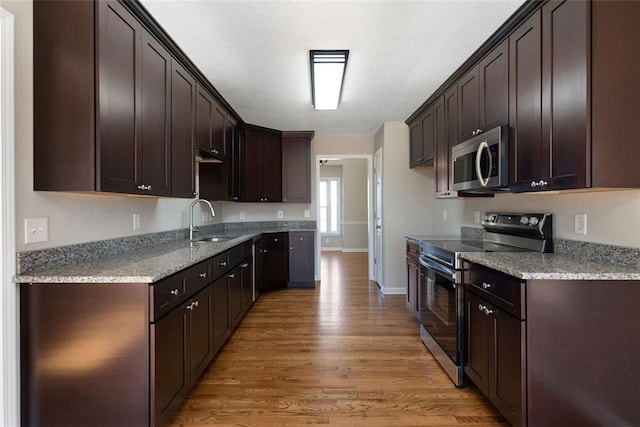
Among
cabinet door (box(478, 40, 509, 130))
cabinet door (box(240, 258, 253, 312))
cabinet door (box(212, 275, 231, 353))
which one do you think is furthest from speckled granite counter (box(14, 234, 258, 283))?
cabinet door (box(478, 40, 509, 130))

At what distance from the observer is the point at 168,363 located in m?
1.61

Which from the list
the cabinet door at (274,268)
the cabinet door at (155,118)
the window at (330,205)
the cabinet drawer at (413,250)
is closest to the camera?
the cabinet door at (155,118)

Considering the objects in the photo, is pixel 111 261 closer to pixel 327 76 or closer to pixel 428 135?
pixel 327 76

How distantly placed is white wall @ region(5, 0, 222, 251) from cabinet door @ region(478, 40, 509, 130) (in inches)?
107

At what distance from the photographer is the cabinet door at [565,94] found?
1.46 metres

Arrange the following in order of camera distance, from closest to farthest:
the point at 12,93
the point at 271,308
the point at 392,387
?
the point at 12,93 < the point at 392,387 < the point at 271,308

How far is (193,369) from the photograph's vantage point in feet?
6.37

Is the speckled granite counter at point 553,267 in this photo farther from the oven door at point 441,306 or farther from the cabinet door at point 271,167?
the cabinet door at point 271,167

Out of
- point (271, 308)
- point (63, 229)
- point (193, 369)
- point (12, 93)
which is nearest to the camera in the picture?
point (12, 93)

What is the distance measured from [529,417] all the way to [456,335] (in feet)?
2.17

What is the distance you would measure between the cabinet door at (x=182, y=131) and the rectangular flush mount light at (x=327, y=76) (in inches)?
41.5

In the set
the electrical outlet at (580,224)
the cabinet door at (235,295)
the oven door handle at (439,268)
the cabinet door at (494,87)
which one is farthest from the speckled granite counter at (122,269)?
the electrical outlet at (580,224)

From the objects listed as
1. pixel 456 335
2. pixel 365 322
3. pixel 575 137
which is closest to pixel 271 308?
pixel 365 322

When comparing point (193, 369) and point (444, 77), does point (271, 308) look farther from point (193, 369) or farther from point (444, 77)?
point (444, 77)
